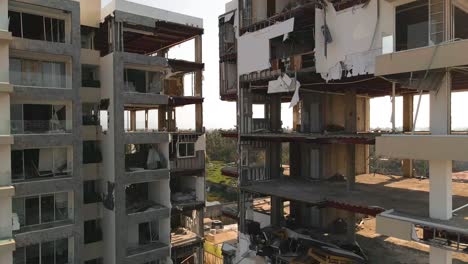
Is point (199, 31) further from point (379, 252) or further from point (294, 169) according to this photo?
point (379, 252)

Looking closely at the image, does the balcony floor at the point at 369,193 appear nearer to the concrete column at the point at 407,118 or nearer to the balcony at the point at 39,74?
the concrete column at the point at 407,118

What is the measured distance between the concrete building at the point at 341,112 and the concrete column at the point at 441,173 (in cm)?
4

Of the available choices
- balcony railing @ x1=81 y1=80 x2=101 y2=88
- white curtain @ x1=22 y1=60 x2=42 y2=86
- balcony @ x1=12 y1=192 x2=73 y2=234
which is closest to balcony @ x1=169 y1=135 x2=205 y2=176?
balcony railing @ x1=81 y1=80 x2=101 y2=88

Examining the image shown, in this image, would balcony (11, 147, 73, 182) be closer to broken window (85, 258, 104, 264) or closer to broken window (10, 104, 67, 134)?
broken window (10, 104, 67, 134)

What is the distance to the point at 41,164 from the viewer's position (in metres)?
24.9

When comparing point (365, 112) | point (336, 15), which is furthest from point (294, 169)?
point (336, 15)

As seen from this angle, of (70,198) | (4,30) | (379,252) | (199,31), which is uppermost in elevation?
(199,31)

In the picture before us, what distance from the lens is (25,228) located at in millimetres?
23312

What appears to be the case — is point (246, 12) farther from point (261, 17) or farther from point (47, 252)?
point (47, 252)

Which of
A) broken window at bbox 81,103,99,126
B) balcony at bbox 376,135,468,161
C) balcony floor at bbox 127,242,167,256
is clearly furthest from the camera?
broken window at bbox 81,103,99,126

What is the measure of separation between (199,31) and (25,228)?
843 inches

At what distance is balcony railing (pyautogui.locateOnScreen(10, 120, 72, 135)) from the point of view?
23312 mm

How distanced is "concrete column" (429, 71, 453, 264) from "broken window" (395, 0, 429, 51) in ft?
13.9

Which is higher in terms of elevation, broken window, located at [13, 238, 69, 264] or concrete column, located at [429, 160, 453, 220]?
concrete column, located at [429, 160, 453, 220]
